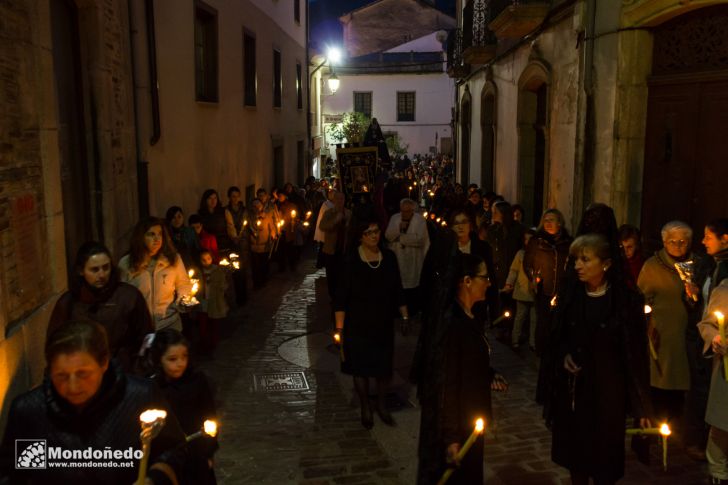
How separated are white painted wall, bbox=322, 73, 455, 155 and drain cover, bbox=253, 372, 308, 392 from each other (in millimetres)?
39975

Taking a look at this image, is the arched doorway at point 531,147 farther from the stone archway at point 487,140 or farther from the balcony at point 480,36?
the stone archway at point 487,140

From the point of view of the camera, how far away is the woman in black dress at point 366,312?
6.41 m

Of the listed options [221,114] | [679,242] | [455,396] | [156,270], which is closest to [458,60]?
[221,114]

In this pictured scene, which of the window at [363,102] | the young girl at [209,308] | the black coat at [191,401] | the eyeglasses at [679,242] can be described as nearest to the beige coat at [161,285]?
the black coat at [191,401]

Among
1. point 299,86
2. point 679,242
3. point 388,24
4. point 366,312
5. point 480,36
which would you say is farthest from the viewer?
point 388,24

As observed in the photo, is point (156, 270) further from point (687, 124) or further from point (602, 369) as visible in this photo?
point (687, 124)

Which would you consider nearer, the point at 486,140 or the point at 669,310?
the point at 669,310

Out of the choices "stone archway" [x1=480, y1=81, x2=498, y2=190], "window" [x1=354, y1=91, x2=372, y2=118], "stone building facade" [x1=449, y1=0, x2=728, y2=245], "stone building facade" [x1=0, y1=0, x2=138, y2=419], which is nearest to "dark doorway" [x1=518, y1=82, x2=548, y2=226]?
"stone building facade" [x1=449, y1=0, x2=728, y2=245]

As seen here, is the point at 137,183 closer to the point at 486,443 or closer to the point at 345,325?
the point at 345,325

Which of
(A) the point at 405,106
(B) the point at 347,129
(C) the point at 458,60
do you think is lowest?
(B) the point at 347,129

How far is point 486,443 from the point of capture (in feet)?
19.8

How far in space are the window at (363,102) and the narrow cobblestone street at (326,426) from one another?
126ft

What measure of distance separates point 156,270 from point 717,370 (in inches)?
176

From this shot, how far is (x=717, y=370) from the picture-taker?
494cm
